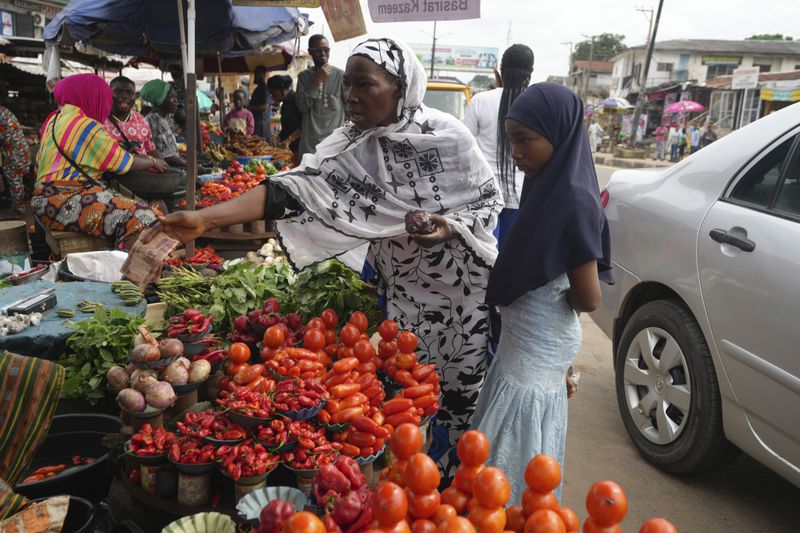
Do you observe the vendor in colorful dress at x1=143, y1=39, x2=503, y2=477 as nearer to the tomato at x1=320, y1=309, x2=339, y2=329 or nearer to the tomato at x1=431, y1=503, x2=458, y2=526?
the tomato at x1=320, y1=309, x2=339, y2=329

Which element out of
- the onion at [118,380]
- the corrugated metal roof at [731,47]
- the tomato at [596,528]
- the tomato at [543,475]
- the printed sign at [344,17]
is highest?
the corrugated metal roof at [731,47]

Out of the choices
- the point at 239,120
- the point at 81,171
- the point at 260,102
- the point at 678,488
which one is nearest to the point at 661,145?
the point at 260,102

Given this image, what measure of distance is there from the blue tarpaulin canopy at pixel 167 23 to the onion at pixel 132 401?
5.45m

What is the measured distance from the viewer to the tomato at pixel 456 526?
1.16 meters

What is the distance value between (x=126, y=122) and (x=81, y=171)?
1.23 metres

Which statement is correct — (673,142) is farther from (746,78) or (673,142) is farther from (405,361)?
(405,361)

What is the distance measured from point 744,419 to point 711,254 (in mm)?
781

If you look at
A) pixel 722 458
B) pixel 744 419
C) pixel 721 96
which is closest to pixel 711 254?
pixel 744 419

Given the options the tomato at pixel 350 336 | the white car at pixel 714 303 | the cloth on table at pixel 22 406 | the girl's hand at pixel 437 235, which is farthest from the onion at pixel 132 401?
the white car at pixel 714 303

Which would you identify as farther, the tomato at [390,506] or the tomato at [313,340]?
the tomato at [313,340]

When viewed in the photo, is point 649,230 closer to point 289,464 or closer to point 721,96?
point 289,464

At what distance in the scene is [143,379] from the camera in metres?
2.31

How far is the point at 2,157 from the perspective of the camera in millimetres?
8125

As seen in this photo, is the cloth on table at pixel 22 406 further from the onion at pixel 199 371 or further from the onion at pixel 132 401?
the onion at pixel 199 371
